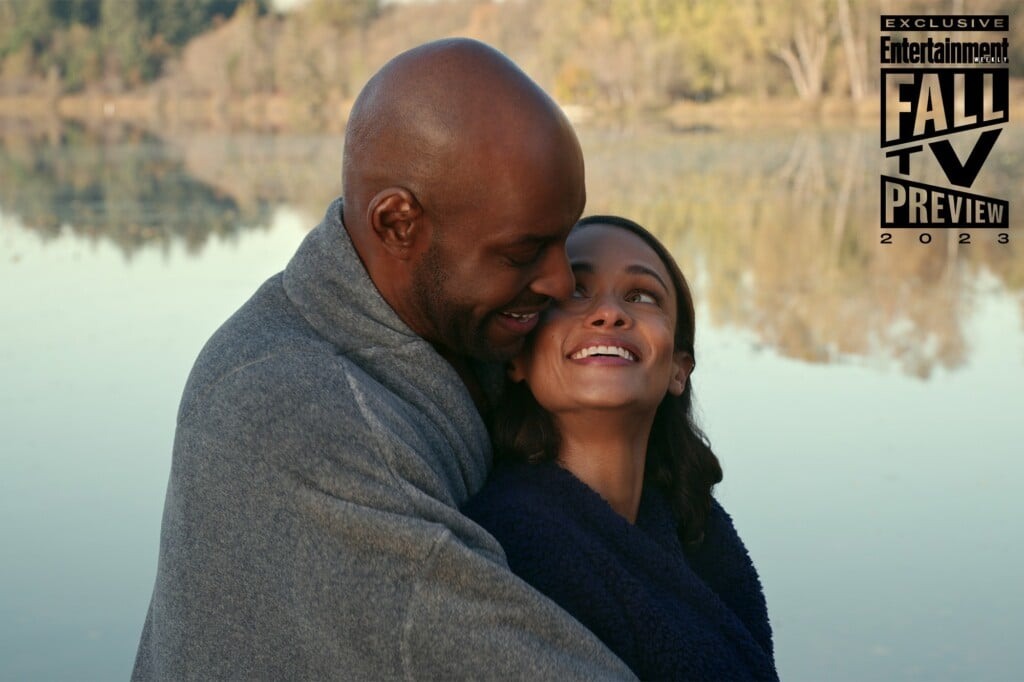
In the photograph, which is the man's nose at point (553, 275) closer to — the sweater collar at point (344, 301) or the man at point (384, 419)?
the man at point (384, 419)

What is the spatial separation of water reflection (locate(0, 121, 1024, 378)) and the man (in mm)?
6684

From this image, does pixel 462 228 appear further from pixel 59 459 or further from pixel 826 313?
pixel 826 313

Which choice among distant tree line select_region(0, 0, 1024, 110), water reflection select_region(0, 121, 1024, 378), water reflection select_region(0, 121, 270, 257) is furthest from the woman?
distant tree line select_region(0, 0, 1024, 110)

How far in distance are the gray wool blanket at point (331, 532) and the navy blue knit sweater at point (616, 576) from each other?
0.16 metres

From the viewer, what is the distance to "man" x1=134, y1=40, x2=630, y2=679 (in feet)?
5.68

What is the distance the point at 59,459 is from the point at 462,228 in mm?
5205

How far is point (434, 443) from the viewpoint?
1.93m

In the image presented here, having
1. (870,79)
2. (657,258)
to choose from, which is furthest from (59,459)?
(870,79)

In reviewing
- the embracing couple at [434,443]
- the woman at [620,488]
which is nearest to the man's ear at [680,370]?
the woman at [620,488]

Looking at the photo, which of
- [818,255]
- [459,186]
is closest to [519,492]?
[459,186]

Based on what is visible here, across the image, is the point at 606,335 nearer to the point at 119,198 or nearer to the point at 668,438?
the point at 668,438

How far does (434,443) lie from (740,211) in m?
14.4

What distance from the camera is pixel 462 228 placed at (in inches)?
74.2

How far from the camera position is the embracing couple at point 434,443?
1.74 metres
